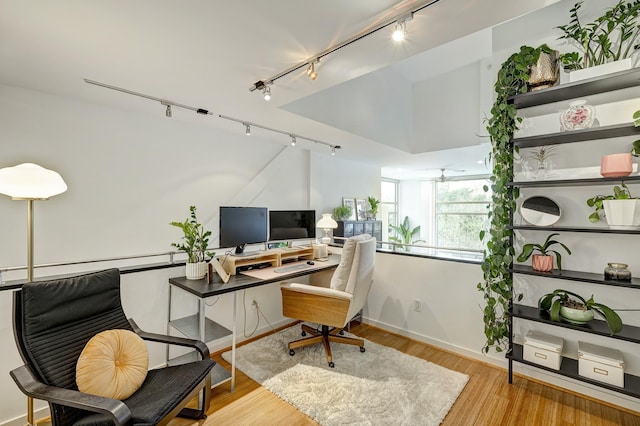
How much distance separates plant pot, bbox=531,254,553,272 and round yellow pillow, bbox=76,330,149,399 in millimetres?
2734

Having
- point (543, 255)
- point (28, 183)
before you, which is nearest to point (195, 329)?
point (28, 183)

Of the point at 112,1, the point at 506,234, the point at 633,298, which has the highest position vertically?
the point at 112,1

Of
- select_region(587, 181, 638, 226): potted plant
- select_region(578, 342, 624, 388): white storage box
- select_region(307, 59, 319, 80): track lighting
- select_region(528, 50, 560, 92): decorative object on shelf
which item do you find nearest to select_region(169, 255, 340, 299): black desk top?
select_region(307, 59, 319, 80): track lighting

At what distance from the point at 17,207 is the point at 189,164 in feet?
4.63

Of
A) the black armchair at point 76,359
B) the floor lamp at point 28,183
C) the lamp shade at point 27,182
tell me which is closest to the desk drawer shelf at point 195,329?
the black armchair at point 76,359

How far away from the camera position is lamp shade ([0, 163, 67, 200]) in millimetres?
1483

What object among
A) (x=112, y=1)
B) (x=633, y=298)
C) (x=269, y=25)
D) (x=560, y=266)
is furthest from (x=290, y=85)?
(x=633, y=298)

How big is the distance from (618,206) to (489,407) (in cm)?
158

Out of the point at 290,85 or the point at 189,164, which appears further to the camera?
the point at 189,164

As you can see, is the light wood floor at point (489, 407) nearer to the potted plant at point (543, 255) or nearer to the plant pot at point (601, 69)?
the potted plant at point (543, 255)

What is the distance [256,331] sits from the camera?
310cm

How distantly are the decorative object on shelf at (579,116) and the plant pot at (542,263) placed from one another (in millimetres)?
929

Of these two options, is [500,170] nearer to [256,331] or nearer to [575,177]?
[575,177]

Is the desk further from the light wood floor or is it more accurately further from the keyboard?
the light wood floor
